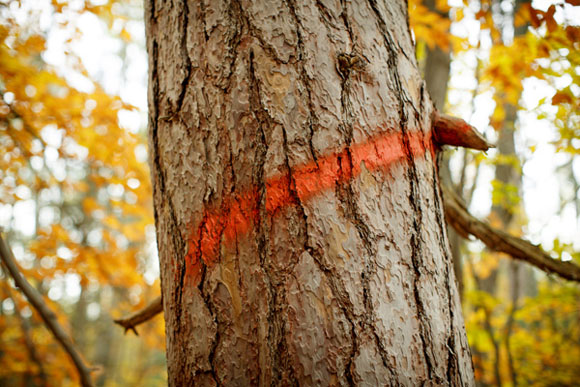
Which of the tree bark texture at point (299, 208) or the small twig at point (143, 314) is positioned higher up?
the tree bark texture at point (299, 208)

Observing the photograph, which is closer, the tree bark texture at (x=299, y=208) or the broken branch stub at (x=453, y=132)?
the tree bark texture at (x=299, y=208)

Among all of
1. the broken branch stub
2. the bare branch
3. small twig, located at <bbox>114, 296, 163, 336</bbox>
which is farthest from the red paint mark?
the bare branch

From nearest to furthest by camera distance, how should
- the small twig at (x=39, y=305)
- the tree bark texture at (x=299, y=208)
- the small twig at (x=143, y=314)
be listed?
1. the tree bark texture at (x=299, y=208)
2. the small twig at (x=143, y=314)
3. the small twig at (x=39, y=305)

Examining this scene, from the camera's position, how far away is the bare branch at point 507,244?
154 centimetres

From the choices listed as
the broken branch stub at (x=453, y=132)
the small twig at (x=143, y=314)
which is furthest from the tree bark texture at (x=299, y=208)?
the small twig at (x=143, y=314)

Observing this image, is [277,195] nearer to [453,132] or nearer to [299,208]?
[299,208]

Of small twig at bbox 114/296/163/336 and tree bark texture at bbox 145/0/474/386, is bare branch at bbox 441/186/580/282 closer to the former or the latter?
tree bark texture at bbox 145/0/474/386

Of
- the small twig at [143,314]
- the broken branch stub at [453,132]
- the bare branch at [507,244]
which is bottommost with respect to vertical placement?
the small twig at [143,314]

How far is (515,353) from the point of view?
4.73 m

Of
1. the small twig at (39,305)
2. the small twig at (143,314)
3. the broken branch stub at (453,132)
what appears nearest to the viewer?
the broken branch stub at (453,132)

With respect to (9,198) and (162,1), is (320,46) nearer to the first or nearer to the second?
(162,1)

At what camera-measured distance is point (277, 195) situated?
730 millimetres

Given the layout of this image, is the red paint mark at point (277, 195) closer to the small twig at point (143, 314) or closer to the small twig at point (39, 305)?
the small twig at point (143, 314)

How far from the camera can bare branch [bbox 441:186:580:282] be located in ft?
5.05
